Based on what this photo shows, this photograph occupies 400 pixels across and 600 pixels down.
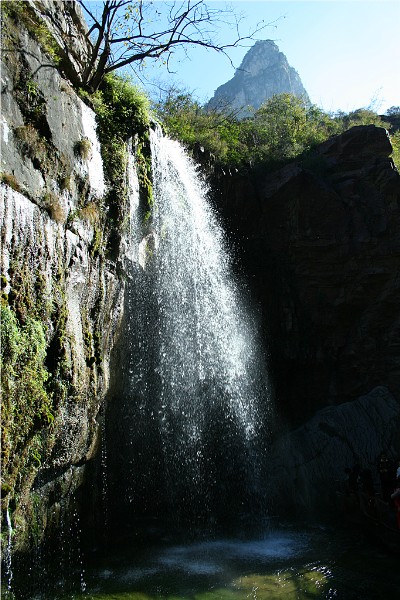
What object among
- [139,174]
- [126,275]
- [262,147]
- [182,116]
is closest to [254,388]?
[126,275]

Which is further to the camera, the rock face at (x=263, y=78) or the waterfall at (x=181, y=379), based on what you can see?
the rock face at (x=263, y=78)

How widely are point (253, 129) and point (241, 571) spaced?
16897 mm

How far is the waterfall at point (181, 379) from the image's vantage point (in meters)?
12.1

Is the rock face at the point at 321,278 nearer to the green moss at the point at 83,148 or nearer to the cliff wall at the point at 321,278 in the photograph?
the cliff wall at the point at 321,278

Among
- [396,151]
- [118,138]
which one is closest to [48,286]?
[118,138]

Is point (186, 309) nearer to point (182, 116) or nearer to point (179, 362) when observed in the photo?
point (179, 362)

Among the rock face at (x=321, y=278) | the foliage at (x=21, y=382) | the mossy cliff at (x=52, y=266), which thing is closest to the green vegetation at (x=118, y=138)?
the mossy cliff at (x=52, y=266)

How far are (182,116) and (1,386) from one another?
15971 millimetres

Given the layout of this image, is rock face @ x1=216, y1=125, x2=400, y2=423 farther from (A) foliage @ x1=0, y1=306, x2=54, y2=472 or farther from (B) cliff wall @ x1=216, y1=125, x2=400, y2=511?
(A) foliage @ x1=0, y1=306, x2=54, y2=472

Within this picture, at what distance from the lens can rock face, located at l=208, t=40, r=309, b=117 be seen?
338 feet

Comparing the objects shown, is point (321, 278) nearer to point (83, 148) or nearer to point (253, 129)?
point (253, 129)

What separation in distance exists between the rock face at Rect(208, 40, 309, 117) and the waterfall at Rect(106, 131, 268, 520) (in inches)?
3642

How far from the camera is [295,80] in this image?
370 ft

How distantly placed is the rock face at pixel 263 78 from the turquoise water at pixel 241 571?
98.1m
